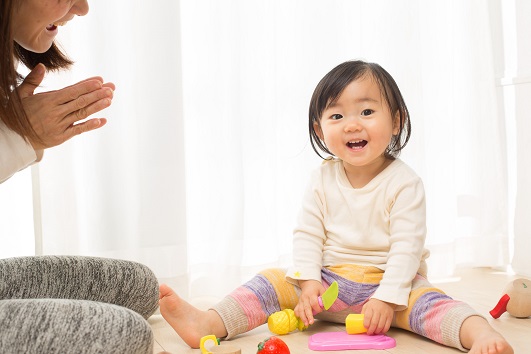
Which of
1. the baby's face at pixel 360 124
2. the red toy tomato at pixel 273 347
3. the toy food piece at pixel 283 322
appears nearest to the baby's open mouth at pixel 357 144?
the baby's face at pixel 360 124

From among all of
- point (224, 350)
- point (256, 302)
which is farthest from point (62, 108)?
point (256, 302)

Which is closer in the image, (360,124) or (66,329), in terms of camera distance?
(66,329)

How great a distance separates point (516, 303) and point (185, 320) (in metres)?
0.65

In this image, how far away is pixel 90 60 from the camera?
62.2 inches

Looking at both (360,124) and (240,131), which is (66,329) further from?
(240,131)

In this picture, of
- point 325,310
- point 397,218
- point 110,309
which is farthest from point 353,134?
point 110,309

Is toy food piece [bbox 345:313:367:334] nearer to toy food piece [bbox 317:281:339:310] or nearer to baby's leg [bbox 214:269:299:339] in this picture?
toy food piece [bbox 317:281:339:310]

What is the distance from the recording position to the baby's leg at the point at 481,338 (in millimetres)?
1069

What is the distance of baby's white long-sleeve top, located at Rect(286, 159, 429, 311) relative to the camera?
134 centimetres

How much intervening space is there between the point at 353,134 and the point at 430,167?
0.63 m

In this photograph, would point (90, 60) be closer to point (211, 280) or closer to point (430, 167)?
point (211, 280)

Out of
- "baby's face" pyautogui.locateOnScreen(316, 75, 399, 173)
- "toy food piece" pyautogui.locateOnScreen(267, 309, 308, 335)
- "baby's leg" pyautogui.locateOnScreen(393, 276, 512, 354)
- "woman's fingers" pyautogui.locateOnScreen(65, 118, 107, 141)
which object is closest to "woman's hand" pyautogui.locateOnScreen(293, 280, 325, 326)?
"toy food piece" pyautogui.locateOnScreen(267, 309, 308, 335)

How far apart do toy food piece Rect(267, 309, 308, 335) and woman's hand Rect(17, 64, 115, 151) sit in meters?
0.55

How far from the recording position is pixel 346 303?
1.37m
